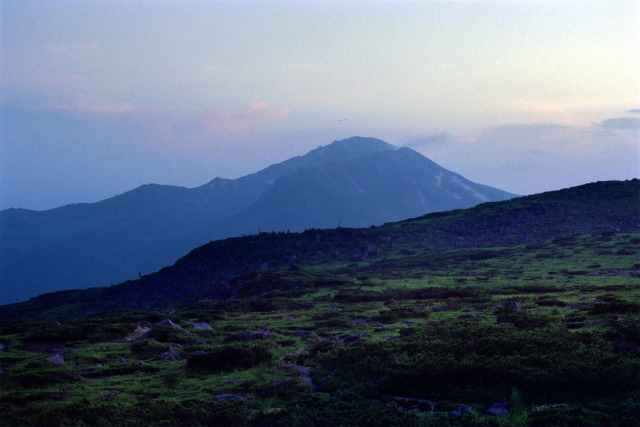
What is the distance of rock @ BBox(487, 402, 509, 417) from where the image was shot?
61.2ft

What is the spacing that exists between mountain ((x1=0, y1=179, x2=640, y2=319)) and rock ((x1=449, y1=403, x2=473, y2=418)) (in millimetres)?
60734

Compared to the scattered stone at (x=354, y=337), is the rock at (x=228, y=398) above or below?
above

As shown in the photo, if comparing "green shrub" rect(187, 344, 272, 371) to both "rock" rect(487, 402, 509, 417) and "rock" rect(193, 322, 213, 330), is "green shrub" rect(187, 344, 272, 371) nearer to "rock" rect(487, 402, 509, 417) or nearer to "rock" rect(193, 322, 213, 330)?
"rock" rect(193, 322, 213, 330)

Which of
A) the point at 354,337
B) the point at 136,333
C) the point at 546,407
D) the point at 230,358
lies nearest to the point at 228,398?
the point at 230,358

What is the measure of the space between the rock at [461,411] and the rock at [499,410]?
88 centimetres

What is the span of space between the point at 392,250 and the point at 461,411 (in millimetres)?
96120

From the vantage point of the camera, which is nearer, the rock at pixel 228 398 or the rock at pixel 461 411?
the rock at pixel 461 411

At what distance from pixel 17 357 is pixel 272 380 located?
20456mm

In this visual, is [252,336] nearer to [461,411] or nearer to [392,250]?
[461,411]

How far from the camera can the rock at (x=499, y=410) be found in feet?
61.2

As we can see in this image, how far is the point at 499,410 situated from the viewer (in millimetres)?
18953

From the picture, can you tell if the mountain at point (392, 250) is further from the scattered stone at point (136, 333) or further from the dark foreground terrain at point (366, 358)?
the scattered stone at point (136, 333)

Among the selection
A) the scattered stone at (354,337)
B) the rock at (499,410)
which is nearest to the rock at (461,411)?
the rock at (499,410)

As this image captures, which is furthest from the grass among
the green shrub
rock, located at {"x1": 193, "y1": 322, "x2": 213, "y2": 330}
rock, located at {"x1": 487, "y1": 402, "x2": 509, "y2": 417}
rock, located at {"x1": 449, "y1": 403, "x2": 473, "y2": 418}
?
rock, located at {"x1": 193, "y1": 322, "x2": 213, "y2": 330}
